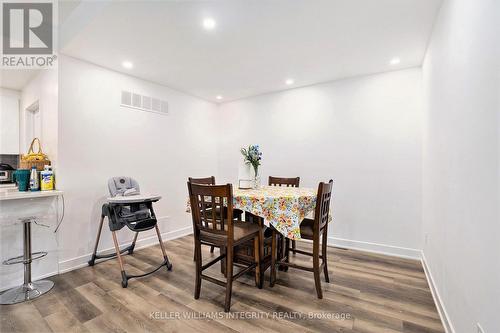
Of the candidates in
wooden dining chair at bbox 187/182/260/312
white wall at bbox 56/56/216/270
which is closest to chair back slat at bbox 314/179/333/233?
wooden dining chair at bbox 187/182/260/312

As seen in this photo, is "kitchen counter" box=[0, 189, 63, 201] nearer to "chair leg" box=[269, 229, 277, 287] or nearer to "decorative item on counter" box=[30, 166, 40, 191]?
"decorative item on counter" box=[30, 166, 40, 191]

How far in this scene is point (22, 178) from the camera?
8.05 feet

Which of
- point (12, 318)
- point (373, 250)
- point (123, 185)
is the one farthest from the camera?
point (373, 250)

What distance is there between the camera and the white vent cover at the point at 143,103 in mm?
3277

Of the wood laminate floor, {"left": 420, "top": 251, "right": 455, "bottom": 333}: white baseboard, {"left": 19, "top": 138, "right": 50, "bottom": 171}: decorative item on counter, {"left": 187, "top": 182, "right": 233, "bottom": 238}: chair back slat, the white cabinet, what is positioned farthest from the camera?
the white cabinet

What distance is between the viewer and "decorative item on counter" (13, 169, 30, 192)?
244 centimetres

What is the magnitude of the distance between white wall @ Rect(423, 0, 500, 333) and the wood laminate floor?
0.41 meters

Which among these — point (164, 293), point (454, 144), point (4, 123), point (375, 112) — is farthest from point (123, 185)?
point (375, 112)

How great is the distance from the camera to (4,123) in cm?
384

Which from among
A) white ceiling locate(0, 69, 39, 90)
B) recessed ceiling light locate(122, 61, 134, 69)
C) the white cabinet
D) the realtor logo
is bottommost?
the white cabinet

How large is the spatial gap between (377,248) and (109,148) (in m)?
3.86

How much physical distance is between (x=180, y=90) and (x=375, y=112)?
10.2ft

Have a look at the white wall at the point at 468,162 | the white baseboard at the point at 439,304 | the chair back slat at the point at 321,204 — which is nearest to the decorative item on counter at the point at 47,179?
the chair back slat at the point at 321,204

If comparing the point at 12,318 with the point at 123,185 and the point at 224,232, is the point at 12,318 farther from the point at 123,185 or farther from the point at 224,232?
the point at 224,232
